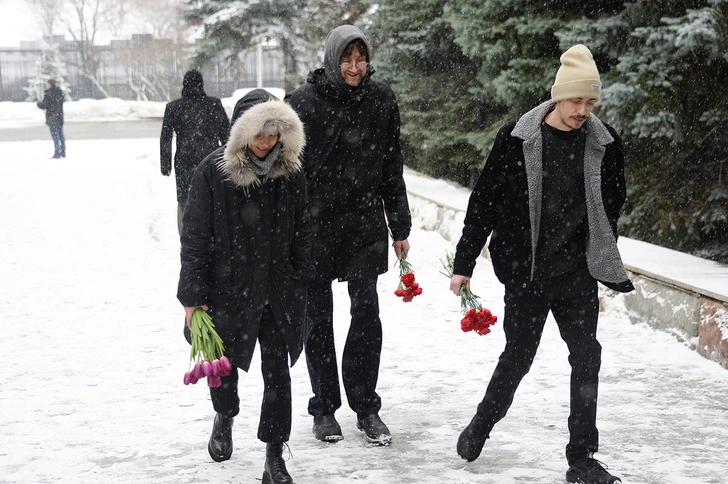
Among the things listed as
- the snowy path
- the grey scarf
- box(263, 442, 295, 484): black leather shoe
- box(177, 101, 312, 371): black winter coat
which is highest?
the grey scarf

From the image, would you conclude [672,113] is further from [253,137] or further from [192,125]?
[253,137]

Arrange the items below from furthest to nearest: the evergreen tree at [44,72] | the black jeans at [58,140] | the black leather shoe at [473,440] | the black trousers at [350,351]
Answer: the evergreen tree at [44,72] → the black jeans at [58,140] → the black trousers at [350,351] → the black leather shoe at [473,440]

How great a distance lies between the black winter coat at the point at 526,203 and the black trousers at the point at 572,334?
3.5 inches

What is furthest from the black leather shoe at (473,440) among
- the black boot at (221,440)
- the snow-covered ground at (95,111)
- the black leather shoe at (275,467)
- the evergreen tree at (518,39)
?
the snow-covered ground at (95,111)

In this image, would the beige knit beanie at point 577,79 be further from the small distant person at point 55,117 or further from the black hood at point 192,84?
the small distant person at point 55,117

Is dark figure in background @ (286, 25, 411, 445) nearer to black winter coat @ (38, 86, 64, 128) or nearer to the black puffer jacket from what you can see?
the black puffer jacket

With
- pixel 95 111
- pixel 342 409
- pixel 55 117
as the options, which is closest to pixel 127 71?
pixel 95 111

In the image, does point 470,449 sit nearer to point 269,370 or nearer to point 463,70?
point 269,370

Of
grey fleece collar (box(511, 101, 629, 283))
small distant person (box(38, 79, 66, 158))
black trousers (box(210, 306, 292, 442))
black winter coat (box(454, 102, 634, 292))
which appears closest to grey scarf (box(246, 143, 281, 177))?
black trousers (box(210, 306, 292, 442))

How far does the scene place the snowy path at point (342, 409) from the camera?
4469mm

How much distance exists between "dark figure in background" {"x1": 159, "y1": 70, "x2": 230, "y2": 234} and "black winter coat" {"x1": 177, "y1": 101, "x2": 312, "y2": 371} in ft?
17.7

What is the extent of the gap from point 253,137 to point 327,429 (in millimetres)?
1607

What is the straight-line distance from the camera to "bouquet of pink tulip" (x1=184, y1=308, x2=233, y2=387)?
407cm

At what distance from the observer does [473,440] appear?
445 centimetres
